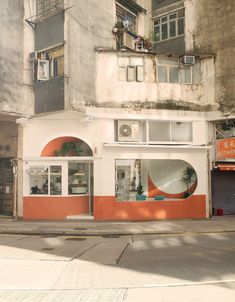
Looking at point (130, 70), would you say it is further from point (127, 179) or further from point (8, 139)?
point (8, 139)

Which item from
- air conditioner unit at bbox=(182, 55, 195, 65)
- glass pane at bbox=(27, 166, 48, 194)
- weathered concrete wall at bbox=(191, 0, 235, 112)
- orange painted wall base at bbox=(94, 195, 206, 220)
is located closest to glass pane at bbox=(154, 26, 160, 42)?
weathered concrete wall at bbox=(191, 0, 235, 112)

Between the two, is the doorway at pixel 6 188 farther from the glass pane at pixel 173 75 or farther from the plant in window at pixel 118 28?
the glass pane at pixel 173 75

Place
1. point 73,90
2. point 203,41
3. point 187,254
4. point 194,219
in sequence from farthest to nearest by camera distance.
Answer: point 203,41
point 194,219
point 73,90
point 187,254

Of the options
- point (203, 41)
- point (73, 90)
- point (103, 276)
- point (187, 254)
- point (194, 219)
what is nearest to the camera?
point (103, 276)


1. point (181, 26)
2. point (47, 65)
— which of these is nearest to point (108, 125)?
point (47, 65)

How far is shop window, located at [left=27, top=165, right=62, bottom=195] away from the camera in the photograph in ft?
66.0

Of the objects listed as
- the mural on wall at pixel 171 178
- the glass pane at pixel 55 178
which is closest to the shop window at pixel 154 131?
the mural on wall at pixel 171 178

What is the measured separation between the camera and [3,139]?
21.2m

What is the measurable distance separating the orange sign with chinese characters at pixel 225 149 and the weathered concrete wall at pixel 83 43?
675 centimetres

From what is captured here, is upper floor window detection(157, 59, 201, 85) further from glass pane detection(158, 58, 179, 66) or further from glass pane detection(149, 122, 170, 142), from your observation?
glass pane detection(149, 122, 170, 142)

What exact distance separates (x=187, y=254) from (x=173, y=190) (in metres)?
10.0

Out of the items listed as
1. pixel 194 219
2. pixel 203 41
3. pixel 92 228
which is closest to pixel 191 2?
pixel 203 41

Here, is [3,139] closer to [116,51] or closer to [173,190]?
[116,51]

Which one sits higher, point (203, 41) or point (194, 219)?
point (203, 41)
